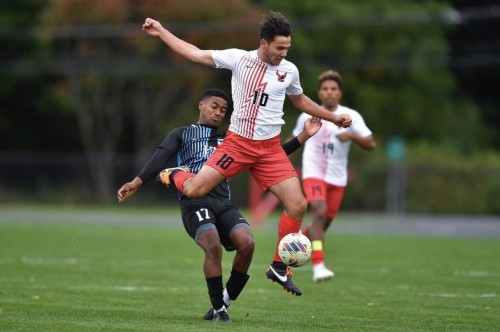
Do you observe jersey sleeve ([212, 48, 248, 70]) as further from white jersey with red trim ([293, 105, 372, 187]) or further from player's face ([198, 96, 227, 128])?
white jersey with red trim ([293, 105, 372, 187])

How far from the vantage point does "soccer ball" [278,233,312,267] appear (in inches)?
388

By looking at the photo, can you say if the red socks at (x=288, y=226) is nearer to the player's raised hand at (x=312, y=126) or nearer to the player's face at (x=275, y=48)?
the player's raised hand at (x=312, y=126)

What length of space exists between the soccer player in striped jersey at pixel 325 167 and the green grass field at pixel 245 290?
2.17ft

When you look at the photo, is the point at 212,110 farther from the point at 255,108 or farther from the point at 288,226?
the point at 288,226

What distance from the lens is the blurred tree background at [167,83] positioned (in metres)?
40.7

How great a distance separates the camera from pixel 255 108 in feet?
32.6

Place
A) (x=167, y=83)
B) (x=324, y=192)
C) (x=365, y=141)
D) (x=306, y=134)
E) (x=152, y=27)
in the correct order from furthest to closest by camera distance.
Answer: (x=167, y=83) < (x=324, y=192) < (x=365, y=141) < (x=306, y=134) < (x=152, y=27)

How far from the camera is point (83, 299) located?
11750mm

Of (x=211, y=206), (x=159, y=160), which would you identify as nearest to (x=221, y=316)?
(x=211, y=206)

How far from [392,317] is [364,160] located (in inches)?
1132

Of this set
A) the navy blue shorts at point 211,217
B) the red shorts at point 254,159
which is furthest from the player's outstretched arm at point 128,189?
the red shorts at point 254,159

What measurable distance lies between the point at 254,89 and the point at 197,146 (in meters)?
0.95

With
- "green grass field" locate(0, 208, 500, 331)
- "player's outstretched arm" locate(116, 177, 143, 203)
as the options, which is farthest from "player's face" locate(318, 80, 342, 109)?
"player's outstretched arm" locate(116, 177, 143, 203)

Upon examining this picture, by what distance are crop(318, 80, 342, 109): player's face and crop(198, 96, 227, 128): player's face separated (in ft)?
12.0
